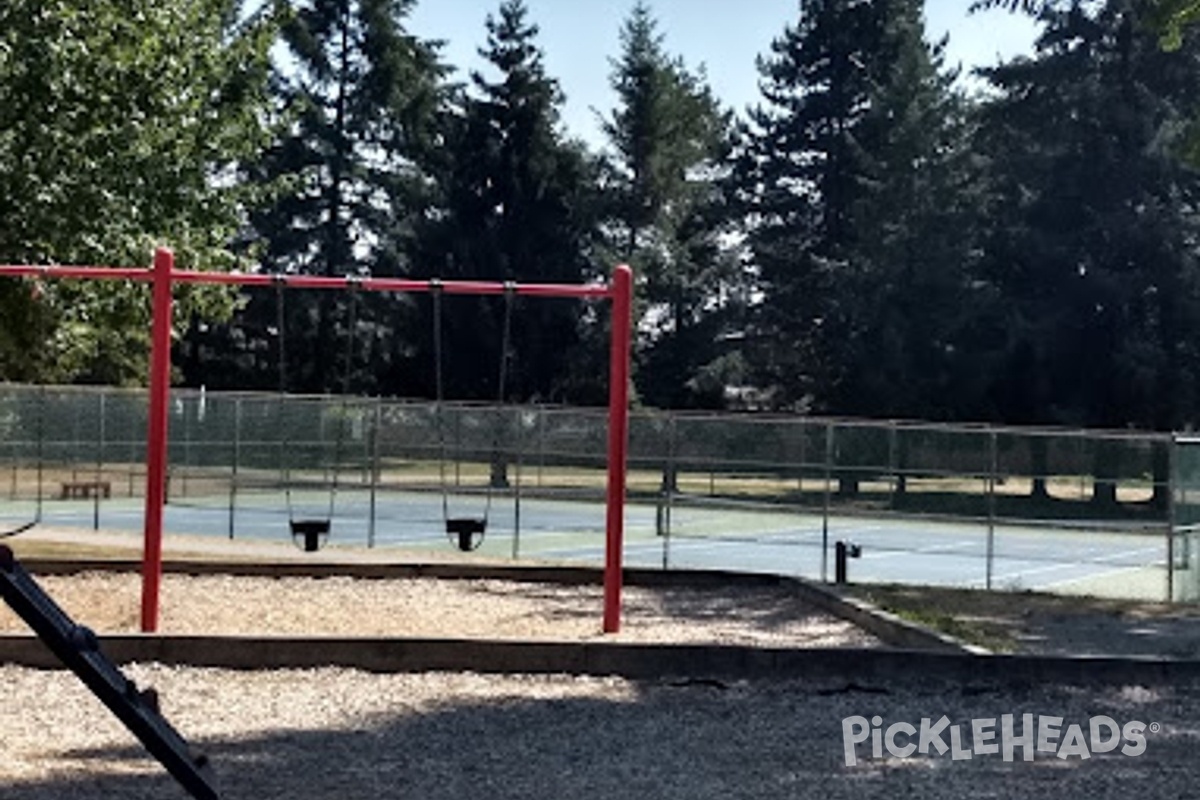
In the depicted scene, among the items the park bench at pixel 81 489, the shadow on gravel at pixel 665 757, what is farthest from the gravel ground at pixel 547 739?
the park bench at pixel 81 489

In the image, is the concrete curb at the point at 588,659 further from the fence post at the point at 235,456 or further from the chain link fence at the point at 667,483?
the fence post at the point at 235,456

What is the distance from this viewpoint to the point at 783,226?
62.8 meters

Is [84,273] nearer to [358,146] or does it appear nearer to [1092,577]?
[1092,577]

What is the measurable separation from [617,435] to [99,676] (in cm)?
606

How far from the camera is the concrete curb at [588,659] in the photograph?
424 inches

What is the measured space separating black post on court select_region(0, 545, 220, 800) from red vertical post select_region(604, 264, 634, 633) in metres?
5.85

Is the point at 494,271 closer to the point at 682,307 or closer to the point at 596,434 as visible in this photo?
the point at 682,307

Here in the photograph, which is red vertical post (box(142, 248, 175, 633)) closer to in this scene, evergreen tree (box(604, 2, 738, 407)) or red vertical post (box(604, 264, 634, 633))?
red vertical post (box(604, 264, 634, 633))

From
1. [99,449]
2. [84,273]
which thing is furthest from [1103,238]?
[84,273]

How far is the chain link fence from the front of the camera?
21.7 metres

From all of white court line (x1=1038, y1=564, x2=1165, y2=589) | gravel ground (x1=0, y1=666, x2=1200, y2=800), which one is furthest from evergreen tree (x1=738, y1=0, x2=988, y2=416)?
gravel ground (x1=0, y1=666, x2=1200, y2=800)

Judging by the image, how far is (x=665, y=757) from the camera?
852 cm

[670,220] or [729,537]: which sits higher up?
[670,220]

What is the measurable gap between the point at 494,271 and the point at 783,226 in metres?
12.2
